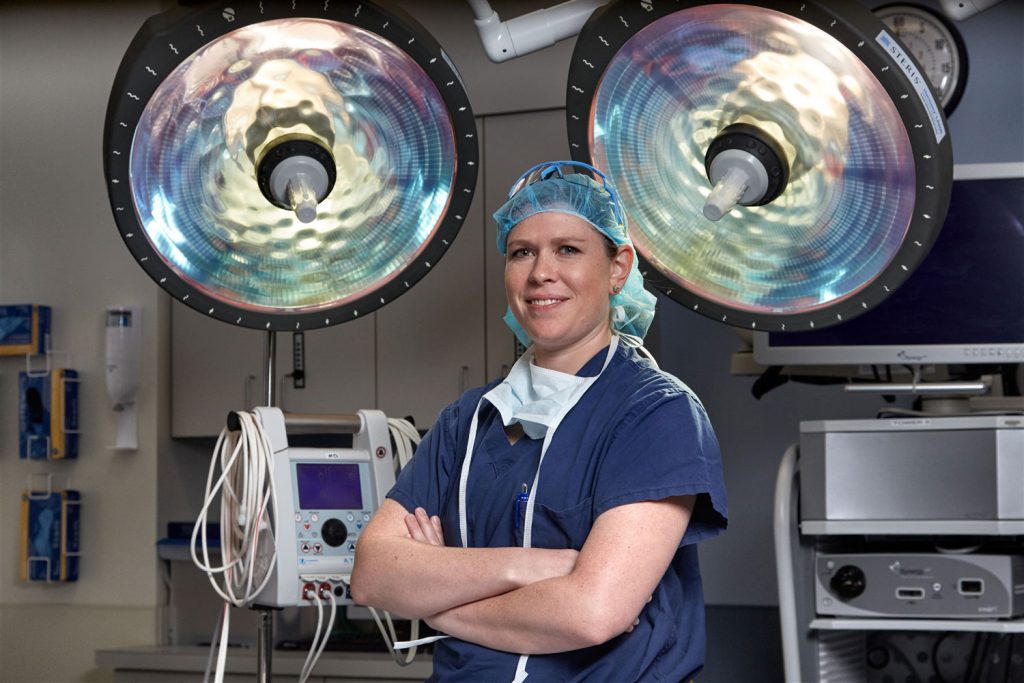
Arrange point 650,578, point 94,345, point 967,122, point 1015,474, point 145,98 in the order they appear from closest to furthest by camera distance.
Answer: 1. point 650,578
2. point 145,98
3. point 1015,474
4. point 967,122
5. point 94,345

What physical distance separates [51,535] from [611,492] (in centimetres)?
276

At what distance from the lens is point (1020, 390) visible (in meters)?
2.56

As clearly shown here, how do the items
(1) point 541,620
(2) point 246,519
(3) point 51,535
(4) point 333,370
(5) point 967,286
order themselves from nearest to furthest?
(1) point 541,620
(2) point 246,519
(5) point 967,286
(4) point 333,370
(3) point 51,535

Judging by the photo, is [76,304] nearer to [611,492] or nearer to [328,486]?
[328,486]

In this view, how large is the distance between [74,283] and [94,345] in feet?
0.72

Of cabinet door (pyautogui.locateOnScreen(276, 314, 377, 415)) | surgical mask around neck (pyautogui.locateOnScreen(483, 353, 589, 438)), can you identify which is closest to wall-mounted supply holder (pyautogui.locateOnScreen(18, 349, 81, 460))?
cabinet door (pyautogui.locateOnScreen(276, 314, 377, 415))

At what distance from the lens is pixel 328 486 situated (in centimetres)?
198

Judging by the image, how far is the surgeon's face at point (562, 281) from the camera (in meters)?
1.57

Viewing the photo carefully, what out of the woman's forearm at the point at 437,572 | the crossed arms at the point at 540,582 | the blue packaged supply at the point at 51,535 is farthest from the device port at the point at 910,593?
the blue packaged supply at the point at 51,535

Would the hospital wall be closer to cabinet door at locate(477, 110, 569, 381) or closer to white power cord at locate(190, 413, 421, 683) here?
cabinet door at locate(477, 110, 569, 381)

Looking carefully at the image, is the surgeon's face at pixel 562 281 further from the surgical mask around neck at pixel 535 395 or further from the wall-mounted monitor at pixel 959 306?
the wall-mounted monitor at pixel 959 306

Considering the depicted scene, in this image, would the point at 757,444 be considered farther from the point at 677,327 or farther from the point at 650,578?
the point at 650,578

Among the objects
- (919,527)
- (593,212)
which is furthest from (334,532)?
(919,527)

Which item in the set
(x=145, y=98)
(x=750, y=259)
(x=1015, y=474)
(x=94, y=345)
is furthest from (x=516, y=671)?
(x=94, y=345)
